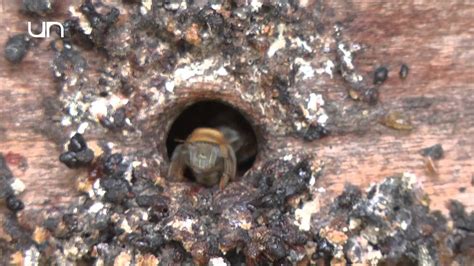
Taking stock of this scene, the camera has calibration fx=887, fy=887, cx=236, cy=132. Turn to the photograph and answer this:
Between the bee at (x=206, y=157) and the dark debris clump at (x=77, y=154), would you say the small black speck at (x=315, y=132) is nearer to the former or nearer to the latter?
the bee at (x=206, y=157)

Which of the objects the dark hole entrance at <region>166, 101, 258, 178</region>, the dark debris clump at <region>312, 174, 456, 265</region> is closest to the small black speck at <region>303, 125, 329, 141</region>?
the dark debris clump at <region>312, 174, 456, 265</region>

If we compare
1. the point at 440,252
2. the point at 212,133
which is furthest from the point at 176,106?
the point at 440,252

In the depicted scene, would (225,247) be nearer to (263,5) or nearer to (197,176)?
(197,176)

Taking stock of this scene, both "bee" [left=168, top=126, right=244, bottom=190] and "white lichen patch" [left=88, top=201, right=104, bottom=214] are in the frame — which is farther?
"bee" [left=168, top=126, right=244, bottom=190]

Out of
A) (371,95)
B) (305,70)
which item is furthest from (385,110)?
(305,70)

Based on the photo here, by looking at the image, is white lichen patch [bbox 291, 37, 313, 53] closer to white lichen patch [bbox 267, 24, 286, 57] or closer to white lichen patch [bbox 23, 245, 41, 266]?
white lichen patch [bbox 267, 24, 286, 57]

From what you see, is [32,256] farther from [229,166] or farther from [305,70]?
[305,70]
